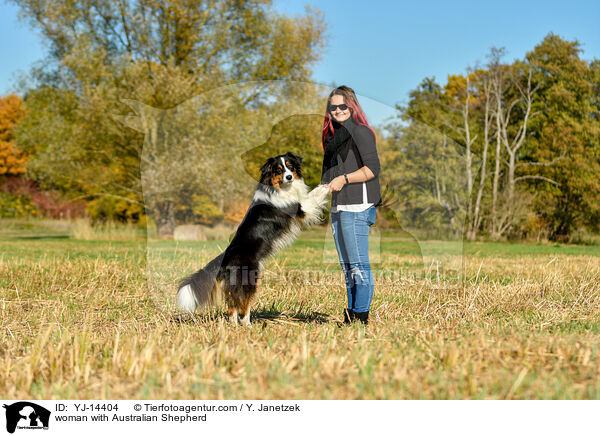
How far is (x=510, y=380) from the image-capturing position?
2.91m

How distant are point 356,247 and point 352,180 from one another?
679 mm

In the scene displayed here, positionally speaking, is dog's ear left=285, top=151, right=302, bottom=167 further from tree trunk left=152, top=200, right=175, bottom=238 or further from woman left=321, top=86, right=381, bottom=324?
tree trunk left=152, top=200, right=175, bottom=238

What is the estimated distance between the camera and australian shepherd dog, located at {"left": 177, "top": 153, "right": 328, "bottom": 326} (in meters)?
4.85

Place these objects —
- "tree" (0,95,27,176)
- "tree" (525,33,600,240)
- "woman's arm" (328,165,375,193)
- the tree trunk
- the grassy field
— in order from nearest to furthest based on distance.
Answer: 1. the grassy field
2. "woman's arm" (328,165,375,193)
3. the tree trunk
4. "tree" (525,33,600,240)
5. "tree" (0,95,27,176)

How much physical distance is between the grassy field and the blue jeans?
1.19 ft

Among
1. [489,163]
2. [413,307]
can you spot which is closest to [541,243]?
[489,163]

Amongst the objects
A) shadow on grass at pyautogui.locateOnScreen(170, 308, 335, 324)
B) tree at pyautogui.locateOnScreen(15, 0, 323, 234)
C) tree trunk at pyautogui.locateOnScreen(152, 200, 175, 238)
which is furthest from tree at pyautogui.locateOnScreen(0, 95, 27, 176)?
shadow on grass at pyautogui.locateOnScreen(170, 308, 335, 324)

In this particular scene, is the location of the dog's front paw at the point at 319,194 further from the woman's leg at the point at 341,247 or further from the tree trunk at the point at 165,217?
the tree trunk at the point at 165,217

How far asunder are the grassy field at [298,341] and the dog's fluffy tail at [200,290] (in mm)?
231

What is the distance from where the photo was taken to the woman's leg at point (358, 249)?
4664mm

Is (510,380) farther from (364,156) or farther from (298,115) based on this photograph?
(298,115)

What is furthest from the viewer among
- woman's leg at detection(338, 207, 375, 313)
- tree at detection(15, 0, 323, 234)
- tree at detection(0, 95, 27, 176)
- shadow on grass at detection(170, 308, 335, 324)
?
tree at detection(0, 95, 27, 176)

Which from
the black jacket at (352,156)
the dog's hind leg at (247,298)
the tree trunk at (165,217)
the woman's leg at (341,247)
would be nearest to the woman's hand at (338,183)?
the black jacket at (352,156)

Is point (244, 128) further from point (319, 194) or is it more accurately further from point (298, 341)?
point (298, 341)
